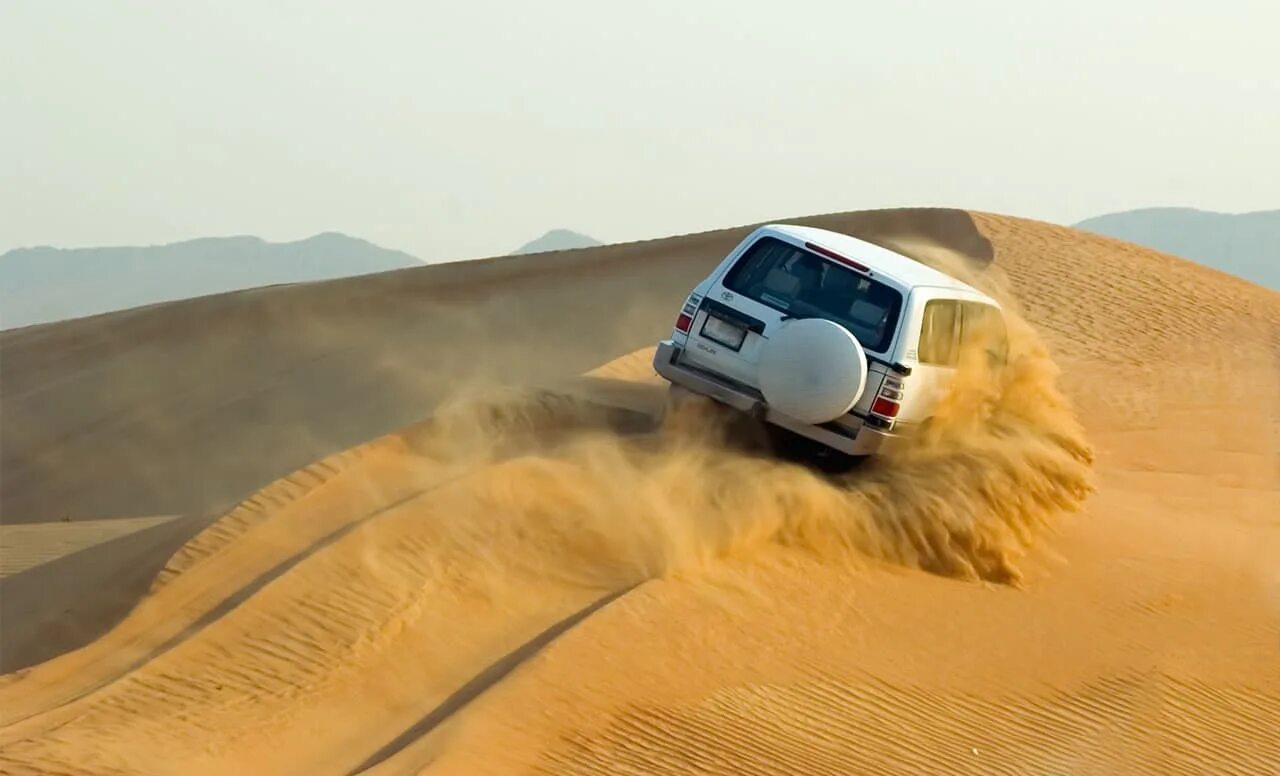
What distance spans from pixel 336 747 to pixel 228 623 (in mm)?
1234

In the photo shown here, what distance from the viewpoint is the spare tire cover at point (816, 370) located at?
9.22 m

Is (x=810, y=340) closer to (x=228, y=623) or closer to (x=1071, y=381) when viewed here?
(x=228, y=623)

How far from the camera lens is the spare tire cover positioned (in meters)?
9.22

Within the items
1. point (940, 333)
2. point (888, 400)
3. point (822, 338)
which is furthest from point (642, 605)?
point (940, 333)

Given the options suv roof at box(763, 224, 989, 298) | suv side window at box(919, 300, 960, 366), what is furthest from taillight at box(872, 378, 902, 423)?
suv roof at box(763, 224, 989, 298)

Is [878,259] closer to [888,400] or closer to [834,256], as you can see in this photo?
[834,256]

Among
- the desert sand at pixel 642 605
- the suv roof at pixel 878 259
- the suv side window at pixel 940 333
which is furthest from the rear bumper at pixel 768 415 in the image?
the suv roof at pixel 878 259

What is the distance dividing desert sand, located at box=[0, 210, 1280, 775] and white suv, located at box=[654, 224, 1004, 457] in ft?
1.14

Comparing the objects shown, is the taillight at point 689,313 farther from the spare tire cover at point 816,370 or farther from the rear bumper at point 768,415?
the spare tire cover at point 816,370

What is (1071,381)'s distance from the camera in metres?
17.0

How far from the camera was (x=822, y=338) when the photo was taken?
9.23 metres

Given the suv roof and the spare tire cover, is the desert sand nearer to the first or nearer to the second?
the spare tire cover

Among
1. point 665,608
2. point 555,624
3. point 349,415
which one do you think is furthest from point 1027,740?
point 349,415

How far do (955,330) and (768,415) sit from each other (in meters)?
1.56
